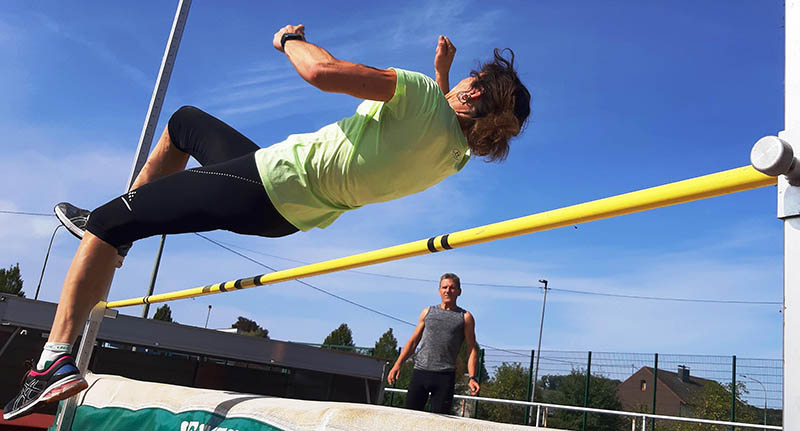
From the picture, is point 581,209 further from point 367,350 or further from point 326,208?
point 367,350

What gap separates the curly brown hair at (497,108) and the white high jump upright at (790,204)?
899mm

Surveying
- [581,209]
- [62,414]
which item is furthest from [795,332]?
[62,414]

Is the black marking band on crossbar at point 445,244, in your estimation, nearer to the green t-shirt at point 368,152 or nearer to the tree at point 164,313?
the green t-shirt at point 368,152

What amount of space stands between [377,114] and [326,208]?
1.12ft

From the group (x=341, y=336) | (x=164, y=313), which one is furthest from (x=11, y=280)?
(x=341, y=336)

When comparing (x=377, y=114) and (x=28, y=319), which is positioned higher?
(x=377, y=114)

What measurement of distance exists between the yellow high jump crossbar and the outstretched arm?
1.95 feet

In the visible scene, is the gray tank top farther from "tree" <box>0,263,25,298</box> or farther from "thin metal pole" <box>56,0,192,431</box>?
"tree" <box>0,263,25,298</box>

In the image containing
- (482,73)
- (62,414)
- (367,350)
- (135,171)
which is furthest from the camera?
(367,350)

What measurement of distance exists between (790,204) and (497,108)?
99 cm

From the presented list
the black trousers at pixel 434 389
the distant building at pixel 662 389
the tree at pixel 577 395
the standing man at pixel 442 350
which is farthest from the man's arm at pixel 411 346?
the tree at pixel 577 395

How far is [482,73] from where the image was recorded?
70.6 inches

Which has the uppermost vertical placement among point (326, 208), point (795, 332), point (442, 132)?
point (442, 132)

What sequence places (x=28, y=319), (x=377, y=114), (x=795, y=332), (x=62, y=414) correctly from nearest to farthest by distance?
(x=795, y=332), (x=377, y=114), (x=62, y=414), (x=28, y=319)
